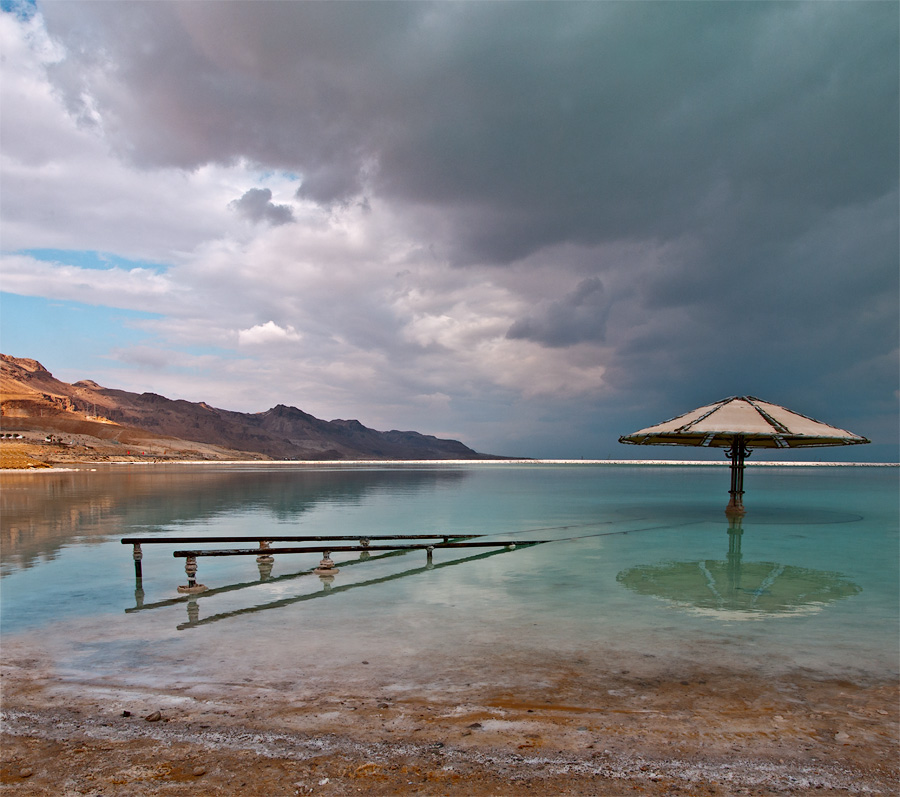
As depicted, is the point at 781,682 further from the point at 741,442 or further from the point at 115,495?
the point at 115,495

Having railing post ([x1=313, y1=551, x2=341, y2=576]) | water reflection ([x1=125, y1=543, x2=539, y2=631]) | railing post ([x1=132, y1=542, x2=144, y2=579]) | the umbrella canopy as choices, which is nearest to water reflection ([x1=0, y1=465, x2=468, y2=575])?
railing post ([x1=132, y1=542, x2=144, y2=579])

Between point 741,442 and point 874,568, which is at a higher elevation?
point 741,442

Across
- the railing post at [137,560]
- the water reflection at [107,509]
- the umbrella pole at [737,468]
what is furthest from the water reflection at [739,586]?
the water reflection at [107,509]

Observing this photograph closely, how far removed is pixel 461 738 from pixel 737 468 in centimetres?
2498

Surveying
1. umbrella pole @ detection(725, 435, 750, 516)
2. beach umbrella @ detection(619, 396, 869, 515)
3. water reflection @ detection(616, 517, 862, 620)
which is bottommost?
water reflection @ detection(616, 517, 862, 620)

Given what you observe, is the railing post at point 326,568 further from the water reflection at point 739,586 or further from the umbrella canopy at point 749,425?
the umbrella canopy at point 749,425

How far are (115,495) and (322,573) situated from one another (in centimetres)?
3248

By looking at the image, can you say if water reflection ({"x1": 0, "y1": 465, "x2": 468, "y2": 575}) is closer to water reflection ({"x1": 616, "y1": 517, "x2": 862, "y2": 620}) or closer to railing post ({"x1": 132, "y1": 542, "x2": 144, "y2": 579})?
railing post ({"x1": 132, "y1": 542, "x2": 144, "y2": 579})

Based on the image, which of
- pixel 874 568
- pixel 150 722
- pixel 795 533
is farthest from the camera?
pixel 795 533

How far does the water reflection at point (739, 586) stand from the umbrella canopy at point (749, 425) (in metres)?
5.51

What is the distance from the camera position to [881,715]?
6.23 m

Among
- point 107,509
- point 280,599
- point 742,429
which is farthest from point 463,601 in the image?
point 107,509

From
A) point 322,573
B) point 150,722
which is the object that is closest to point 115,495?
point 322,573

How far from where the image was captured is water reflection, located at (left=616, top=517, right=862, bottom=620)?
1162 centimetres
